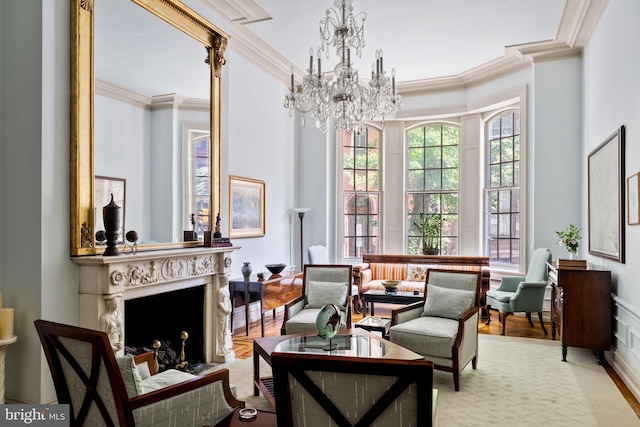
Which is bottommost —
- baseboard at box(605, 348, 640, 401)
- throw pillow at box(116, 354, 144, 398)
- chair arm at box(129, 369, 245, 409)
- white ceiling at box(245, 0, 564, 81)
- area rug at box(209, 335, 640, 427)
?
area rug at box(209, 335, 640, 427)

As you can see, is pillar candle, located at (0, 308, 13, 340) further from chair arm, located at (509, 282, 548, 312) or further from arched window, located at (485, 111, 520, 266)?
arched window, located at (485, 111, 520, 266)

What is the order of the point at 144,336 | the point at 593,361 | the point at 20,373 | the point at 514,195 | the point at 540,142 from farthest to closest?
the point at 514,195 < the point at 540,142 < the point at 593,361 < the point at 144,336 < the point at 20,373

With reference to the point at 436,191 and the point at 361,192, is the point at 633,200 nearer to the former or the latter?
the point at 436,191

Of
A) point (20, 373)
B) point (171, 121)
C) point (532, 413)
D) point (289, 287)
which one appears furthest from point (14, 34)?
point (532, 413)

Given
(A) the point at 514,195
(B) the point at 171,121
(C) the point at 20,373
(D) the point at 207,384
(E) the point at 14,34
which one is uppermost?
(E) the point at 14,34

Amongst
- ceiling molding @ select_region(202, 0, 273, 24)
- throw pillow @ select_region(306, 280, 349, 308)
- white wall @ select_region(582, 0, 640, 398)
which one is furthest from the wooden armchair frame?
ceiling molding @ select_region(202, 0, 273, 24)

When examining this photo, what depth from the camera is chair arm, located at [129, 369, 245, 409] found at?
1.91 metres

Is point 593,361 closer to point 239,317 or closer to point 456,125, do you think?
point 239,317

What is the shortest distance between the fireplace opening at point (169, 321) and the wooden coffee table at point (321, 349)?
3.22 feet

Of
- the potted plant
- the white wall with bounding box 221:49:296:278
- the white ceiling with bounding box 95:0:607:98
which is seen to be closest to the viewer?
the white ceiling with bounding box 95:0:607:98

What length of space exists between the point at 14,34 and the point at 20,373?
7.55 ft

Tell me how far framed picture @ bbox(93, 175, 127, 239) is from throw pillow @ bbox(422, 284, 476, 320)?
109 inches

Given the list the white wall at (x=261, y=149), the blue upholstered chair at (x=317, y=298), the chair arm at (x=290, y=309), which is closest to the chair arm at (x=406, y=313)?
the blue upholstered chair at (x=317, y=298)

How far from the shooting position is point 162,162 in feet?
12.4
